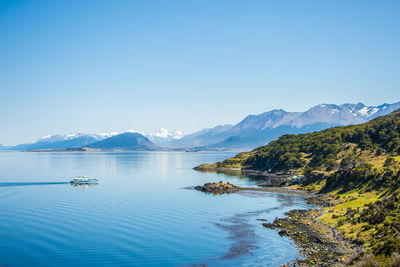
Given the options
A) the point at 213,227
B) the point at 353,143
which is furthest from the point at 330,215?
the point at 353,143

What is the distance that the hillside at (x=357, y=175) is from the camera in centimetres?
4384

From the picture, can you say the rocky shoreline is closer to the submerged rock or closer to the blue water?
the blue water

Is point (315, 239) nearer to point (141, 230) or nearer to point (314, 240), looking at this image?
point (314, 240)

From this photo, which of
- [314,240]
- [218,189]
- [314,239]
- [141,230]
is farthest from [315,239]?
[218,189]

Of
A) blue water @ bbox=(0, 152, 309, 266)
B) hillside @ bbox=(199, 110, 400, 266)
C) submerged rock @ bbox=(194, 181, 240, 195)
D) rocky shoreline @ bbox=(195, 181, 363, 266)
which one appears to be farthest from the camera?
submerged rock @ bbox=(194, 181, 240, 195)

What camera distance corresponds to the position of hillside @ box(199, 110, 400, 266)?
43844mm

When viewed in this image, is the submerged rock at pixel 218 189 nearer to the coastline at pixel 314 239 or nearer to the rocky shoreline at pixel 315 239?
the rocky shoreline at pixel 315 239

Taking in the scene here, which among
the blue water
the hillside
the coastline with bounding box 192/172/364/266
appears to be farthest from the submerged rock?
the coastline with bounding box 192/172/364/266

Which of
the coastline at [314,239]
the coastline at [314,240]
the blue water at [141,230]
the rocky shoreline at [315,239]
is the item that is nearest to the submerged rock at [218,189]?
the blue water at [141,230]

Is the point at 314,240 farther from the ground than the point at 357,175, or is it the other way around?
the point at 357,175

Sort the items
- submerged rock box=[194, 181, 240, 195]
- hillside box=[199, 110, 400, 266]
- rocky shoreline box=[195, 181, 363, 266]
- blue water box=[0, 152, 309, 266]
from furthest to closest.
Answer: submerged rock box=[194, 181, 240, 195] < hillside box=[199, 110, 400, 266] < blue water box=[0, 152, 309, 266] < rocky shoreline box=[195, 181, 363, 266]

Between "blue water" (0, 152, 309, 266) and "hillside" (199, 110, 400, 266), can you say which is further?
"hillside" (199, 110, 400, 266)

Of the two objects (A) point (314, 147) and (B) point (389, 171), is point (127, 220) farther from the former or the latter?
(A) point (314, 147)

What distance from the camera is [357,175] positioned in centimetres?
8338
